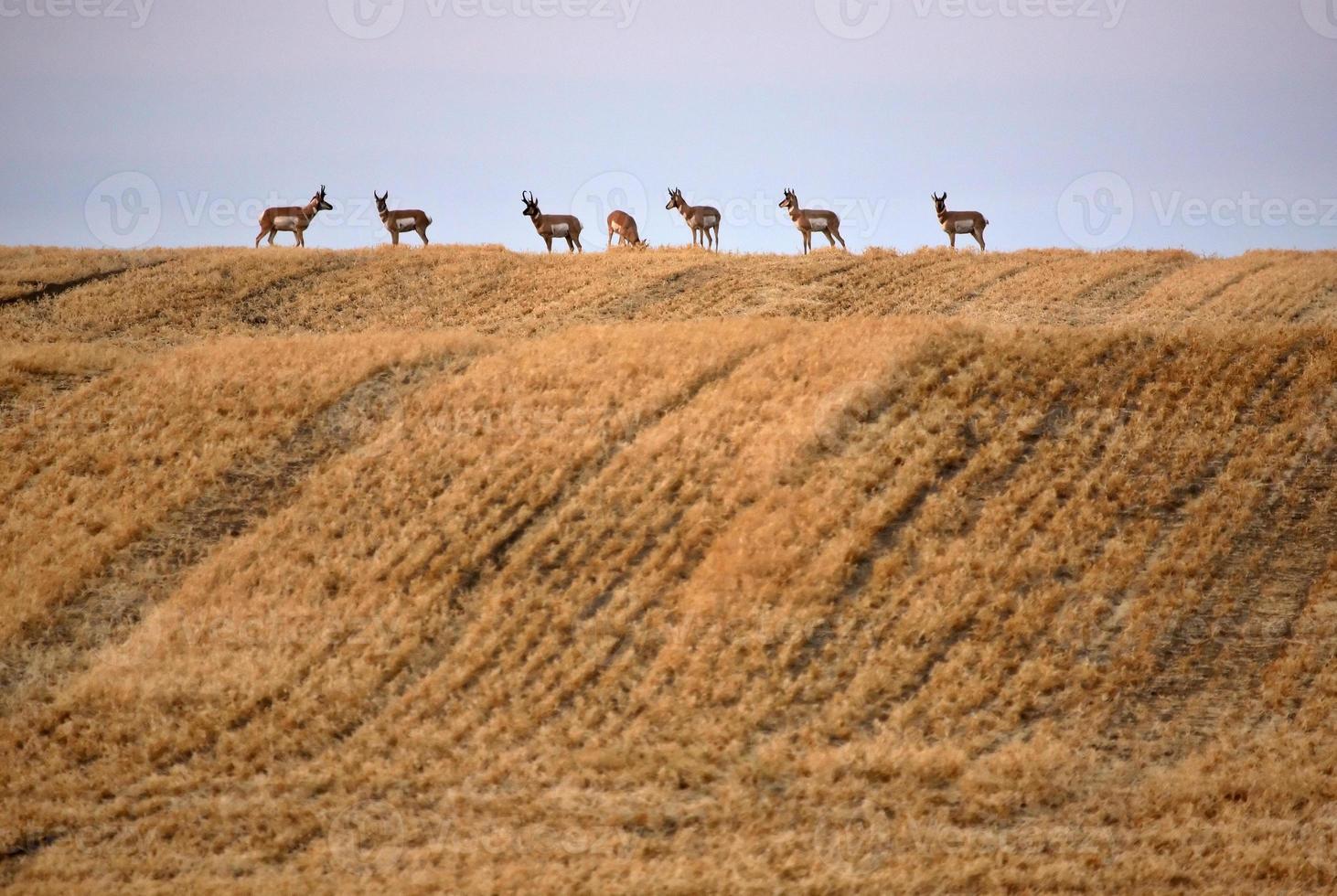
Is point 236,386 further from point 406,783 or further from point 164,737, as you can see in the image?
point 406,783

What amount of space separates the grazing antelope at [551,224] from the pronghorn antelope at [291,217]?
6499mm

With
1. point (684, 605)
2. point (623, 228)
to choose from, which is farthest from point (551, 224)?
point (684, 605)

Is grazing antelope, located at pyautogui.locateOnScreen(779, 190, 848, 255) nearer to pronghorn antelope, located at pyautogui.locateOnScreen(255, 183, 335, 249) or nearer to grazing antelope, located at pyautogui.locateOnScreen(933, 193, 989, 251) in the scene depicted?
grazing antelope, located at pyautogui.locateOnScreen(933, 193, 989, 251)

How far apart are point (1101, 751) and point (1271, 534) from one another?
622cm

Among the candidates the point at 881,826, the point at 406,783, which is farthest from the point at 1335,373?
the point at 406,783

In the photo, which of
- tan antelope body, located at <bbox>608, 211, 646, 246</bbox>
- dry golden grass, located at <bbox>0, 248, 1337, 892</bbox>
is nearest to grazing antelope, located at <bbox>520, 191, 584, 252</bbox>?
tan antelope body, located at <bbox>608, 211, 646, 246</bbox>

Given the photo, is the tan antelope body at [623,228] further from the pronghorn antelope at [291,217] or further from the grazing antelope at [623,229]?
the pronghorn antelope at [291,217]

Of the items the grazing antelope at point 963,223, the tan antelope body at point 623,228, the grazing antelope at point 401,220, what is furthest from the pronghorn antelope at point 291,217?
the grazing antelope at point 963,223

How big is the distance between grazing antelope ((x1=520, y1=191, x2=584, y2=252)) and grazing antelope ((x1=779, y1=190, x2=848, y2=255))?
6.91 metres

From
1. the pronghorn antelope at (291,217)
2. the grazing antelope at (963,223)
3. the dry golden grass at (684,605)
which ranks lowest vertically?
the dry golden grass at (684,605)

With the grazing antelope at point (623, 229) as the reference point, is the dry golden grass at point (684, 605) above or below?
below

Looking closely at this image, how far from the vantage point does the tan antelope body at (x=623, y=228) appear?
42188mm

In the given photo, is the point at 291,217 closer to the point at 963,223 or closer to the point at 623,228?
the point at 623,228

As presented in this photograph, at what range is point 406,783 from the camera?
15.6 meters
